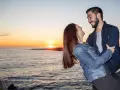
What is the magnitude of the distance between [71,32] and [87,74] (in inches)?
25.9

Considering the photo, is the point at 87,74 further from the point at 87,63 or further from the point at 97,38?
the point at 97,38

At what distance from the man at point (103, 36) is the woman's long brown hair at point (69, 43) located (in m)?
0.31

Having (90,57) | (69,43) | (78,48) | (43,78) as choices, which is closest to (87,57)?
(90,57)

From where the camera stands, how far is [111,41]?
332cm

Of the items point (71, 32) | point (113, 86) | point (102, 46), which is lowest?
point (113, 86)

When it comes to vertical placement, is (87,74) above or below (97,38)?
below

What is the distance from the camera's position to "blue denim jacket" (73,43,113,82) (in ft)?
10.5

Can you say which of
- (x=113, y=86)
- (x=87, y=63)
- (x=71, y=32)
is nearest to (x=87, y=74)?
(x=87, y=63)

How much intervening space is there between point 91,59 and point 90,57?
0.03 meters

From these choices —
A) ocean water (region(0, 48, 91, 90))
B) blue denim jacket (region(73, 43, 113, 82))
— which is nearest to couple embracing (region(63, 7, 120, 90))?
blue denim jacket (region(73, 43, 113, 82))

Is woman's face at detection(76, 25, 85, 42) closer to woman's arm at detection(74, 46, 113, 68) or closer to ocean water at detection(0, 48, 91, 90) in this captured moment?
woman's arm at detection(74, 46, 113, 68)

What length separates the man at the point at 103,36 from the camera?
325cm

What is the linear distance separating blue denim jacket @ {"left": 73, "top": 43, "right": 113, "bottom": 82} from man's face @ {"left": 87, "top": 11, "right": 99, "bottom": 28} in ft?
1.46

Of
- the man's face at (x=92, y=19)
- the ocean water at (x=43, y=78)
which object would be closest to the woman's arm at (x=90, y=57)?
the man's face at (x=92, y=19)
